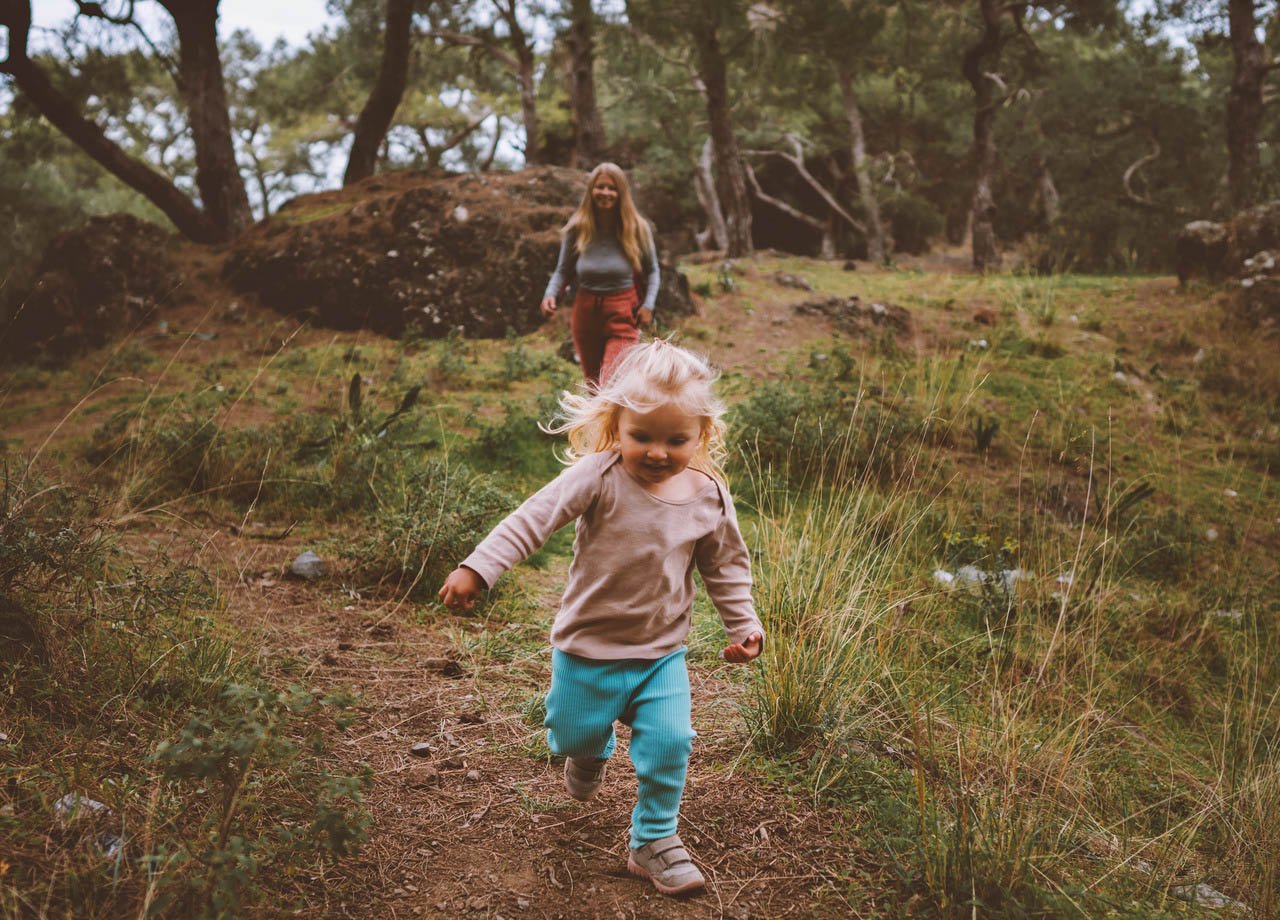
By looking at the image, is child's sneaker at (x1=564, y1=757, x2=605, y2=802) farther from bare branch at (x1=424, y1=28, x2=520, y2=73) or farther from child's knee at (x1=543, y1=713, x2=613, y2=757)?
bare branch at (x1=424, y1=28, x2=520, y2=73)

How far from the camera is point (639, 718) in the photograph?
2.15 meters

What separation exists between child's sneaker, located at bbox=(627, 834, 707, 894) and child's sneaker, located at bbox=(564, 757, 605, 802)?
267mm

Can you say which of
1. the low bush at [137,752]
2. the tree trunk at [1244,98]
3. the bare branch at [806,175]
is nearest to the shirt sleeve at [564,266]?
the low bush at [137,752]

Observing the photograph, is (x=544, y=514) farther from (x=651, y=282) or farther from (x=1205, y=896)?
(x=651, y=282)

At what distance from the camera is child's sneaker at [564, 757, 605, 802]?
92.0 inches

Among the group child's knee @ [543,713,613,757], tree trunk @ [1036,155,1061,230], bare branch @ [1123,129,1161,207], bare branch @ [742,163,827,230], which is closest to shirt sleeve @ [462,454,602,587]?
child's knee @ [543,713,613,757]

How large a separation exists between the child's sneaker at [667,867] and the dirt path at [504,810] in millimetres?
38

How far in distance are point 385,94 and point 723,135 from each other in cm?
589

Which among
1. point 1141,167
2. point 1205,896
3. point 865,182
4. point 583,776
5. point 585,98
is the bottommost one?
point 1205,896

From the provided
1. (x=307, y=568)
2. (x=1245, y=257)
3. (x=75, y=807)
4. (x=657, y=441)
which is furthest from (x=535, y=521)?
(x=1245, y=257)

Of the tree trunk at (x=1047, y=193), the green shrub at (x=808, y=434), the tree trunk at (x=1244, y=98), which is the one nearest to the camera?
the green shrub at (x=808, y=434)

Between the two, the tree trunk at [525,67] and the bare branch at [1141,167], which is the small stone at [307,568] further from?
the bare branch at [1141,167]

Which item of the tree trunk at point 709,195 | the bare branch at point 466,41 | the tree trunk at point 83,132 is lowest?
the tree trunk at point 83,132

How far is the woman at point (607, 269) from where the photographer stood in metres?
5.81
